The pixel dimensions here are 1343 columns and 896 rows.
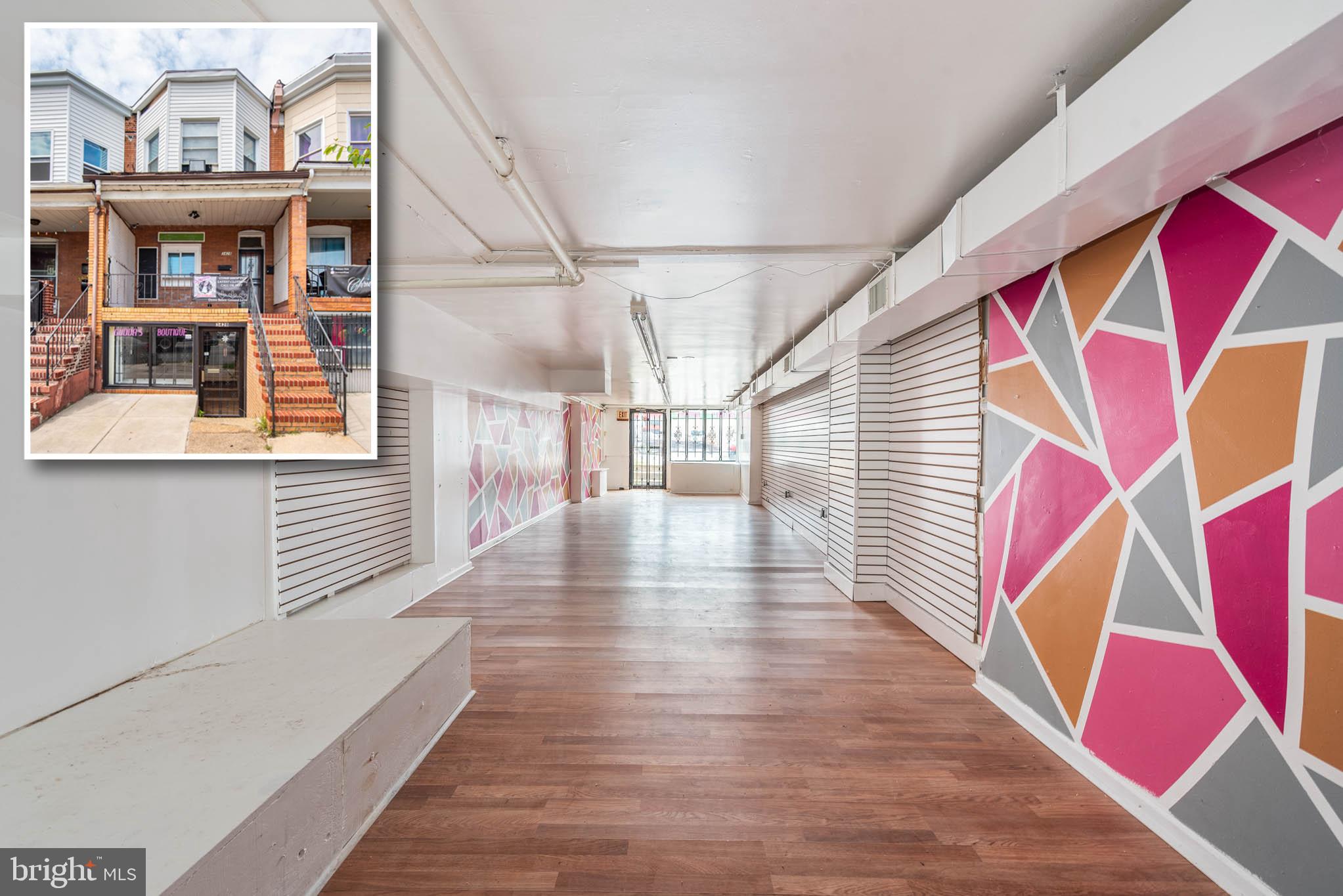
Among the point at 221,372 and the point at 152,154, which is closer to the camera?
the point at 152,154

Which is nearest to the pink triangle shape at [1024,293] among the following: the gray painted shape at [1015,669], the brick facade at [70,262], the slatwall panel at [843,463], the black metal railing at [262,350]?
the gray painted shape at [1015,669]

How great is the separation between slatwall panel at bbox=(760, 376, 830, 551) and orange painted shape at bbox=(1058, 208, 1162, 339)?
4.04 m

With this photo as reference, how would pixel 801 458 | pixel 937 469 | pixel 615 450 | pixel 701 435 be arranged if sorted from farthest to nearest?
pixel 701 435 < pixel 615 450 < pixel 801 458 < pixel 937 469

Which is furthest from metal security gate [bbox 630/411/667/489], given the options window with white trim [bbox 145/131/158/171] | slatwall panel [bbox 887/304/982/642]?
window with white trim [bbox 145/131/158/171]

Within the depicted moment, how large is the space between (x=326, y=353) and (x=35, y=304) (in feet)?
2.54

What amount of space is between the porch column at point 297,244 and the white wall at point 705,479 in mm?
14195

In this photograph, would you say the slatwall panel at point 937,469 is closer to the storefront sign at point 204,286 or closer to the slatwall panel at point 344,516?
the slatwall panel at point 344,516

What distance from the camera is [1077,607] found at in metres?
2.67

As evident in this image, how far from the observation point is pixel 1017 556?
320 centimetres

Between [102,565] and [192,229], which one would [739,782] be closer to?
[102,565]

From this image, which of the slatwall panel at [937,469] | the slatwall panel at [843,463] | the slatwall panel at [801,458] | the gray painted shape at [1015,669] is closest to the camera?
the gray painted shape at [1015,669]

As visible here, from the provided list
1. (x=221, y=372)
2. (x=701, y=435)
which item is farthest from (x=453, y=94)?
(x=701, y=435)

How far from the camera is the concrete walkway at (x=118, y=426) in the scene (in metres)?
1.78

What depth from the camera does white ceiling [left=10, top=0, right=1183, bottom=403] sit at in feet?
5.76
